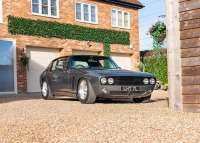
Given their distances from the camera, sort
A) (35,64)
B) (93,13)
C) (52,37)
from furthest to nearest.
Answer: (93,13), (52,37), (35,64)

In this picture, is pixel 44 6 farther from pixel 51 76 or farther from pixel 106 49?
pixel 51 76

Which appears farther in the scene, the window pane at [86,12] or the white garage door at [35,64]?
the window pane at [86,12]

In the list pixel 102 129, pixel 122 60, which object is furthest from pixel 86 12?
pixel 102 129

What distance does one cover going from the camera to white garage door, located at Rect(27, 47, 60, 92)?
18359 mm

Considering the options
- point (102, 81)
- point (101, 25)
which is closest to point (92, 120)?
point (102, 81)

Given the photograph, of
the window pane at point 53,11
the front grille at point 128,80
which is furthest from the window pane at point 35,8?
the front grille at point 128,80

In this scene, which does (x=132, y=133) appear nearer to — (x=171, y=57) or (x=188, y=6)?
(x=171, y=57)

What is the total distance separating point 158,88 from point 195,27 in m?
13.5

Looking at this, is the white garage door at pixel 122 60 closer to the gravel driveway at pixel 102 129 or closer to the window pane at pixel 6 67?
the window pane at pixel 6 67

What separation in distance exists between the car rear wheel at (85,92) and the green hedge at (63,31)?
977 cm

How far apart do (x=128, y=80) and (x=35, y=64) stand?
34.6ft

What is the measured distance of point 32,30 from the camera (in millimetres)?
18672

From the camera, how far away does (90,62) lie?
33.2ft

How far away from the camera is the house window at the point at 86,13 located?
21.0m
